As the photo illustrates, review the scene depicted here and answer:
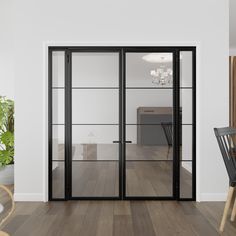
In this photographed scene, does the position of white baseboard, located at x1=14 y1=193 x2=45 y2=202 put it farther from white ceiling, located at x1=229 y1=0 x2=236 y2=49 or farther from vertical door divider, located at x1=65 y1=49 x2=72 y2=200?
white ceiling, located at x1=229 y1=0 x2=236 y2=49

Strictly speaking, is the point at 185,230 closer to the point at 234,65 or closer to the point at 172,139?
the point at 172,139

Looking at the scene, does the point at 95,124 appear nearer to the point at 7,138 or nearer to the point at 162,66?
the point at 162,66

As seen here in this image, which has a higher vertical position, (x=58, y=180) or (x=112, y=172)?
(x=112, y=172)

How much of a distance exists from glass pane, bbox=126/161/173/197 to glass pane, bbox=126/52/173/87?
3.48 ft

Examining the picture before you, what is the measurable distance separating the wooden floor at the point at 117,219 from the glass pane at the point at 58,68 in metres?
1.57

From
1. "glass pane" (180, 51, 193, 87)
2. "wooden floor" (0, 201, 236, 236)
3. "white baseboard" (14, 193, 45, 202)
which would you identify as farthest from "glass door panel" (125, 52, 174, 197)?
"white baseboard" (14, 193, 45, 202)

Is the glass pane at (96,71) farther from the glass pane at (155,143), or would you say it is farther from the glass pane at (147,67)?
the glass pane at (155,143)

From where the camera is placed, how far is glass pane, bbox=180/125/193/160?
423 centimetres

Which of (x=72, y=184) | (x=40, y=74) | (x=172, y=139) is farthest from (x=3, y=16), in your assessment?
(x=172, y=139)

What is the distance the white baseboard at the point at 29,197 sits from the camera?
164 inches

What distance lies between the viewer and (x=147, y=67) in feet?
13.9

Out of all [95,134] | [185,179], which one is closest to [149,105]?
[95,134]

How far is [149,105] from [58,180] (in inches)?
61.5

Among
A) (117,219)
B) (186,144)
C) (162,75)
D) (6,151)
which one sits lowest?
(117,219)
